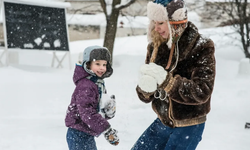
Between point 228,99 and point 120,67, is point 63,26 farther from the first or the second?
point 228,99

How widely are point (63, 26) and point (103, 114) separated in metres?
8.54

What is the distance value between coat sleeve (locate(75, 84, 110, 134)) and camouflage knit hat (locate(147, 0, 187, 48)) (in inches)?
36.2

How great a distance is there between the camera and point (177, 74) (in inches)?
93.3

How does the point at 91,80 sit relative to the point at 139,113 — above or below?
above

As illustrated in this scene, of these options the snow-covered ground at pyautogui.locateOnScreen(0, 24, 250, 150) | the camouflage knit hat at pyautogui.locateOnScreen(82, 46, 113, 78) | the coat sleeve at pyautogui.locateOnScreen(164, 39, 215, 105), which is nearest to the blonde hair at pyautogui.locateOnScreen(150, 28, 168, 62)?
the coat sleeve at pyautogui.locateOnScreen(164, 39, 215, 105)

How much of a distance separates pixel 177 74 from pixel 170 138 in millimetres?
477

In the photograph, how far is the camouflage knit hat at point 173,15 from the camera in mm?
2373

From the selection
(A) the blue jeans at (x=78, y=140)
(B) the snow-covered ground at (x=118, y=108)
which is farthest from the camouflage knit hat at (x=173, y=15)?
(B) the snow-covered ground at (x=118, y=108)

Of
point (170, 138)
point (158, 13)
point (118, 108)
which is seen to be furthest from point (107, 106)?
point (118, 108)

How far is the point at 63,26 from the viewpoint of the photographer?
11.4 m

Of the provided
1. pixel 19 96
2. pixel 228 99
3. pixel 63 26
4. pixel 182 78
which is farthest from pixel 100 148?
pixel 63 26

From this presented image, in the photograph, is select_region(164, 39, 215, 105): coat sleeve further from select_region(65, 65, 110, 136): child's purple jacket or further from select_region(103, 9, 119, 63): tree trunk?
select_region(103, 9, 119, 63): tree trunk

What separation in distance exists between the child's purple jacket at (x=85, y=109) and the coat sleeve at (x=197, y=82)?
2.93 ft

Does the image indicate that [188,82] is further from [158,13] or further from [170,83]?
[158,13]
